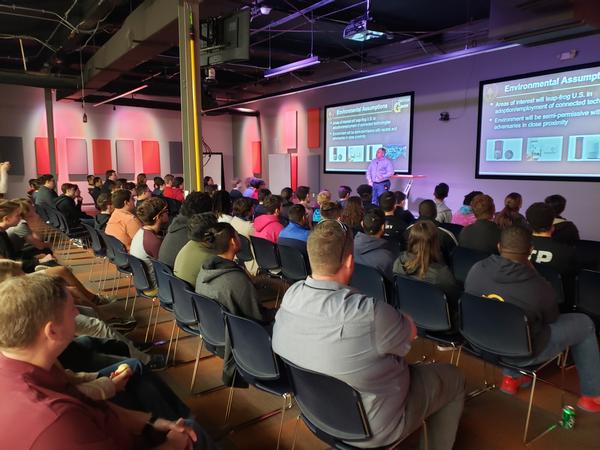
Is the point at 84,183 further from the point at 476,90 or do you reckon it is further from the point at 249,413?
the point at 249,413

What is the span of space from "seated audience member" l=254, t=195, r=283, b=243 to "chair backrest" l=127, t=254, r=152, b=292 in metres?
1.40

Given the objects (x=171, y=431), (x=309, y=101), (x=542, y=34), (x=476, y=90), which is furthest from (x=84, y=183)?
(x=171, y=431)

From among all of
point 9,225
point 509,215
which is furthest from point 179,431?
point 509,215

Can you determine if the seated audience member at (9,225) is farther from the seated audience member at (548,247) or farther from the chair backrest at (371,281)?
the seated audience member at (548,247)

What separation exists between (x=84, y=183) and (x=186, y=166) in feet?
31.4

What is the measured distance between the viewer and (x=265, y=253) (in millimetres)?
4457

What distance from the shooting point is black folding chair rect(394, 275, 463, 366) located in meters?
2.63

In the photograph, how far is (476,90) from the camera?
8578mm

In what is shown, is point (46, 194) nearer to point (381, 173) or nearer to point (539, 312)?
point (381, 173)

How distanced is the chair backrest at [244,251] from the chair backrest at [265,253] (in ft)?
0.97

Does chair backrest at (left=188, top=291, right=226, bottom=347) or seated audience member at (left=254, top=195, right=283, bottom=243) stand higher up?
seated audience member at (left=254, top=195, right=283, bottom=243)

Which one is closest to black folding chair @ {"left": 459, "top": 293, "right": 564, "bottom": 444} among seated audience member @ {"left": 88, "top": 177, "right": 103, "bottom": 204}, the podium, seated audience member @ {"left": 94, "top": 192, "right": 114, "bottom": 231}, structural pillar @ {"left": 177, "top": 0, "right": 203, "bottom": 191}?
structural pillar @ {"left": 177, "top": 0, "right": 203, "bottom": 191}

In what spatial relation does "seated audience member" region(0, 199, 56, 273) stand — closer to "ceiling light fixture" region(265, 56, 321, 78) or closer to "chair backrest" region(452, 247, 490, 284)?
"chair backrest" region(452, 247, 490, 284)

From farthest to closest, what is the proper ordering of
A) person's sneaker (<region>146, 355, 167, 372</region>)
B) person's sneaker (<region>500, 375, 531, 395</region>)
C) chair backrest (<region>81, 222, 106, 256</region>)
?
chair backrest (<region>81, 222, 106, 256</region>) < person's sneaker (<region>146, 355, 167, 372</region>) < person's sneaker (<region>500, 375, 531, 395</region>)
